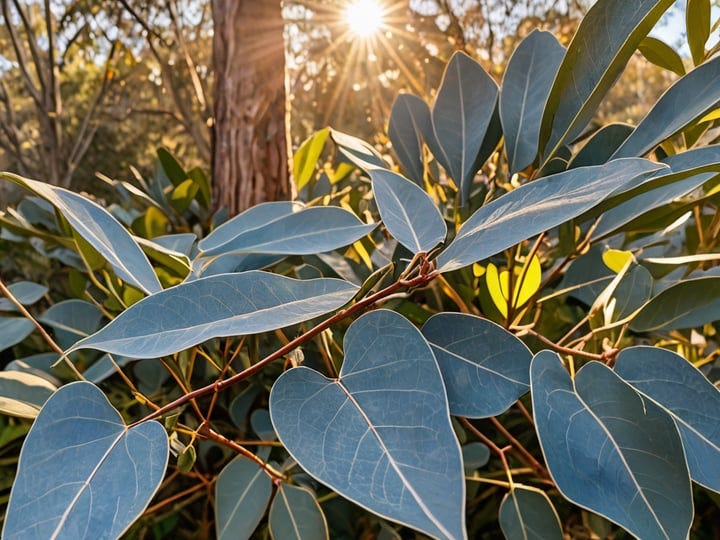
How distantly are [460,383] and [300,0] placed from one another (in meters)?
3.67

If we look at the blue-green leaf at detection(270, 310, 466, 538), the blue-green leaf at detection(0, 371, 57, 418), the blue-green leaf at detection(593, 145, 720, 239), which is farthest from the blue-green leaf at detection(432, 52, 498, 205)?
the blue-green leaf at detection(0, 371, 57, 418)

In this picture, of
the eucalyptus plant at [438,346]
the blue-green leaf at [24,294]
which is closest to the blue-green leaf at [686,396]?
the eucalyptus plant at [438,346]

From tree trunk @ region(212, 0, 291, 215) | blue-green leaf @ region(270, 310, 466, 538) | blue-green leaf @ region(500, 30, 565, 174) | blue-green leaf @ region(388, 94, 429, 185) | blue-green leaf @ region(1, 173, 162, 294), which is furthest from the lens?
tree trunk @ region(212, 0, 291, 215)

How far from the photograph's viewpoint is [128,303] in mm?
433

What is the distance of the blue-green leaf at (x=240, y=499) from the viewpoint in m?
0.39

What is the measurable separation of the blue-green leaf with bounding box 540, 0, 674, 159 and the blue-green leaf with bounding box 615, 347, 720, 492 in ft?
0.48

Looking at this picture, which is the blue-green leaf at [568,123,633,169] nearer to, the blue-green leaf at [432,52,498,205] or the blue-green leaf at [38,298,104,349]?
the blue-green leaf at [432,52,498,205]

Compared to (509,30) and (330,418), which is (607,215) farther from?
(509,30)

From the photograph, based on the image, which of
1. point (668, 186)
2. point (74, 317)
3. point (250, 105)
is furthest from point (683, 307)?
point (250, 105)

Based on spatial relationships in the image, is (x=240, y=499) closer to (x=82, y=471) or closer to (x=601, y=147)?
(x=82, y=471)

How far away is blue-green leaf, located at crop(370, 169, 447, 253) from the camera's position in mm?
319

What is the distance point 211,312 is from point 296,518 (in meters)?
0.19

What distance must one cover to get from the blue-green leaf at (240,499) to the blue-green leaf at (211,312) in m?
0.19

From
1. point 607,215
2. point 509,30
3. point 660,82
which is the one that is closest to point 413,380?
point 607,215
